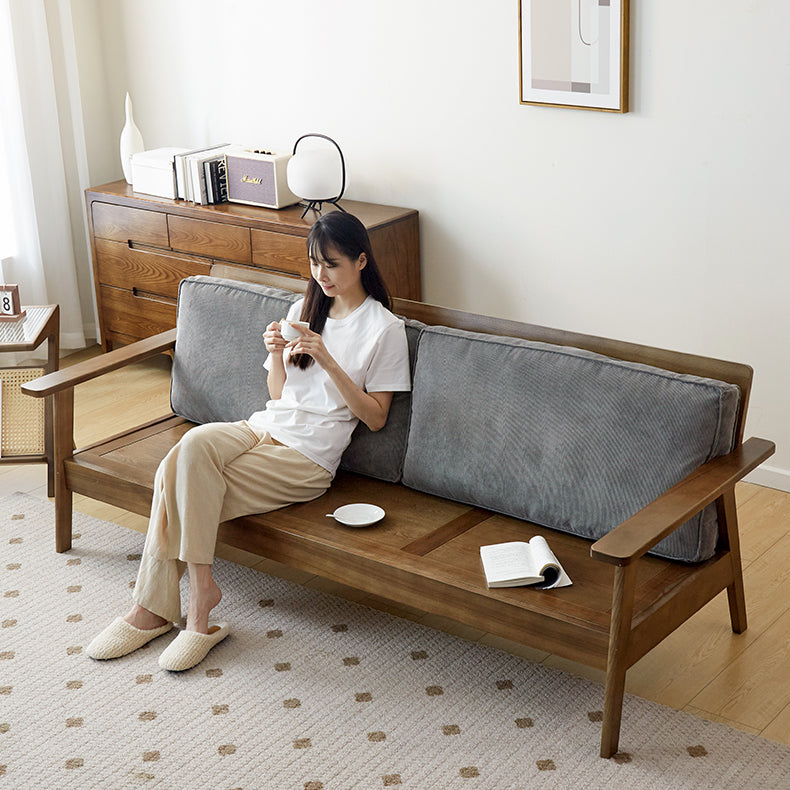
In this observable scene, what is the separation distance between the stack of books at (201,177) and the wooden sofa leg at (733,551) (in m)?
2.50

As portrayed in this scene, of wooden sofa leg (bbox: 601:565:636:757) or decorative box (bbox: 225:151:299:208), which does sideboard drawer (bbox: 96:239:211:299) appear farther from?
wooden sofa leg (bbox: 601:565:636:757)

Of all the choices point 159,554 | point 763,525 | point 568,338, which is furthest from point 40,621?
point 763,525

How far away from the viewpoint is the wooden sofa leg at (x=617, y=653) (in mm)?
2143

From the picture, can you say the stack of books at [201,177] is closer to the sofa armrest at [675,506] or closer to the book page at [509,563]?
the book page at [509,563]

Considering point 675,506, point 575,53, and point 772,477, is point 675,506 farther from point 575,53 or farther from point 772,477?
point 575,53

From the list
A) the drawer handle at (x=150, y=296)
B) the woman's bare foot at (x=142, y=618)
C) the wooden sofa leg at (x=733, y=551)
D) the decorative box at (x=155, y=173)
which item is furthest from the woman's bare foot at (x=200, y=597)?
the decorative box at (x=155, y=173)

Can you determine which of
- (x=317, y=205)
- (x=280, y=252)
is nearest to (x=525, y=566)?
(x=280, y=252)

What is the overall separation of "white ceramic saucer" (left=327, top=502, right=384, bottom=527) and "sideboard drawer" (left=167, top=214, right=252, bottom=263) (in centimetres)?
168

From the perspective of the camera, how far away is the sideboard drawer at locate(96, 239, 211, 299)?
434 centimetres

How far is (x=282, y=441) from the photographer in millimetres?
2846

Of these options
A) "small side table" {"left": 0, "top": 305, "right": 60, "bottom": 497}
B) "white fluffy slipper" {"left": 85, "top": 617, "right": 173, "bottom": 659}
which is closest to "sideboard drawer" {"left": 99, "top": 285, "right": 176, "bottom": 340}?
"small side table" {"left": 0, "top": 305, "right": 60, "bottom": 497}

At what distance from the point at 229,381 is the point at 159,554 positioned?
0.65m

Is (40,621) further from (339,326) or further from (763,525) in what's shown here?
(763,525)

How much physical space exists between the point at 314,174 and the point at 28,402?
4.30 feet
